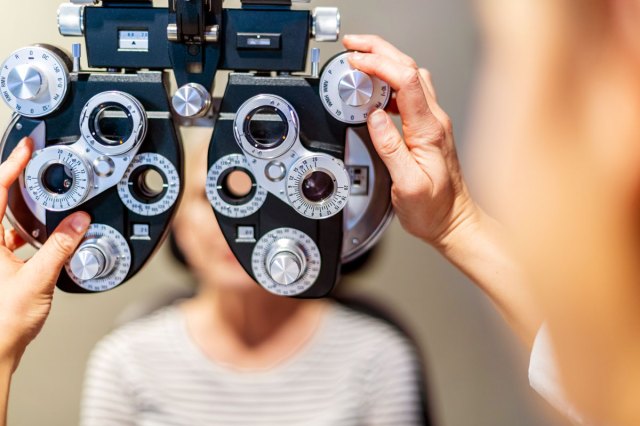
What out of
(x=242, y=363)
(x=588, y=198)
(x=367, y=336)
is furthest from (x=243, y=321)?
(x=588, y=198)

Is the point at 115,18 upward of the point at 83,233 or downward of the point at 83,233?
upward

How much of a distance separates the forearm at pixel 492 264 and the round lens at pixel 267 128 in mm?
220

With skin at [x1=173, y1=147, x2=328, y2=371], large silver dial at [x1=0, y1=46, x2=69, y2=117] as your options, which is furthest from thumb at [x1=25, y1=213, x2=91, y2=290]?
skin at [x1=173, y1=147, x2=328, y2=371]

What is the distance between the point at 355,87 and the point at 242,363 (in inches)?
18.8

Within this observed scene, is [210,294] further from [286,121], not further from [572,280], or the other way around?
[572,280]

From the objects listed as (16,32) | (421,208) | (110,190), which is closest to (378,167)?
(421,208)

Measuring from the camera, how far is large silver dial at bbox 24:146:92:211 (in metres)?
0.62

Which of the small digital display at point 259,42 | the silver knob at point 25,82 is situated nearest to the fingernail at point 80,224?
the silver knob at point 25,82

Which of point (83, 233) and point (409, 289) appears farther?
point (409, 289)

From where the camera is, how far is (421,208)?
685 mm

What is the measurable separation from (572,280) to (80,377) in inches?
28.0

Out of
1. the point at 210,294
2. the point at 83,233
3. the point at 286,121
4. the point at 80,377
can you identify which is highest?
the point at 286,121

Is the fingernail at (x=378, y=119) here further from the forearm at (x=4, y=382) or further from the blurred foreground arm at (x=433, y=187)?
the forearm at (x=4, y=382)

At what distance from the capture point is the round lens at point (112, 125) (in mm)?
622
